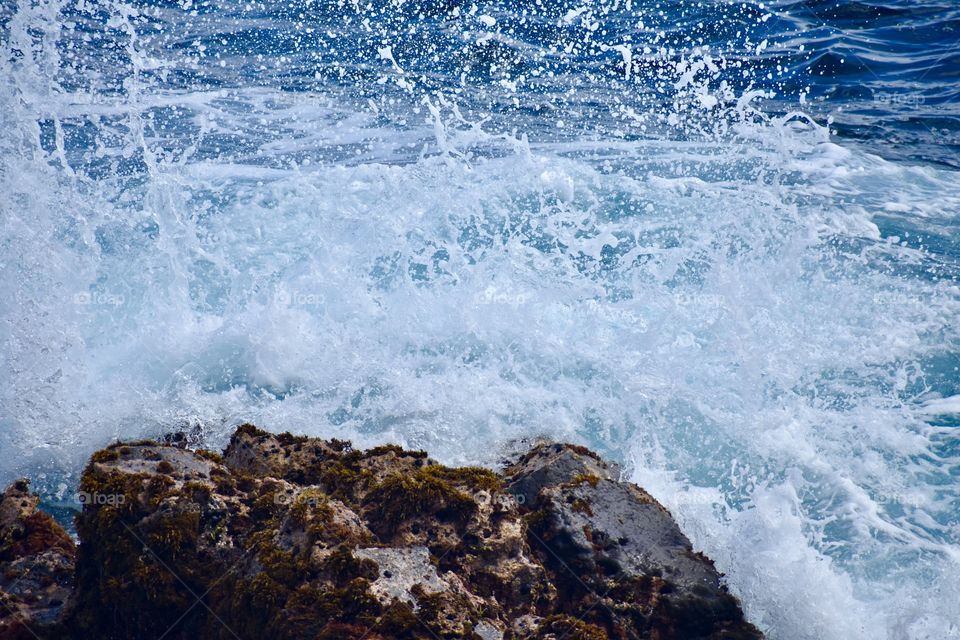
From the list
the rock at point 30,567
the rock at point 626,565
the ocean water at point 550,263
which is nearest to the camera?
the rock at point 626,565

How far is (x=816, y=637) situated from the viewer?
471cm

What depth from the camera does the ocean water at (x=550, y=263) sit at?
6320 mm

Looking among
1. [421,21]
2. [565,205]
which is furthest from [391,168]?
[421,21]

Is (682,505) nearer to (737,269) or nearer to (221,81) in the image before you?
(737,269)

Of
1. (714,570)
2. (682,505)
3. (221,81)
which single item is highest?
(221,81)

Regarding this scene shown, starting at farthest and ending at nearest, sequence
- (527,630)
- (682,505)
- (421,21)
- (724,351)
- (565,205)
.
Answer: (421,21) < (565,205) < (724,351) < (682,505) < (527,630)

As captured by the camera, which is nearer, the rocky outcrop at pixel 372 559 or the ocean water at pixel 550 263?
the rocky outcrop at pixel 372 559

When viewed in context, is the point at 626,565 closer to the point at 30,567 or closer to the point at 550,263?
the point at 30,567

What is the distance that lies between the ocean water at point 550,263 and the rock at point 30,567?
0.97 metres

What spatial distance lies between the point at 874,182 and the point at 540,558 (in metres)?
7.69

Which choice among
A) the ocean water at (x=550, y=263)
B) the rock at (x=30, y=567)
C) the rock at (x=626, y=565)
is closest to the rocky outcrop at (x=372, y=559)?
the rock at (x=626, y=565)

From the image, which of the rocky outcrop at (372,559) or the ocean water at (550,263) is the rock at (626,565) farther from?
the ocean water at (550,263)

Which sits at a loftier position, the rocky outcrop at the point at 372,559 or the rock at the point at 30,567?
the rocky outcrop at the point at 372,559

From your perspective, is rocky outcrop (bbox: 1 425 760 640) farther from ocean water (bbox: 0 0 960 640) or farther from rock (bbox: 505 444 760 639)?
ocean water (bbox: 0 0 960 640)
